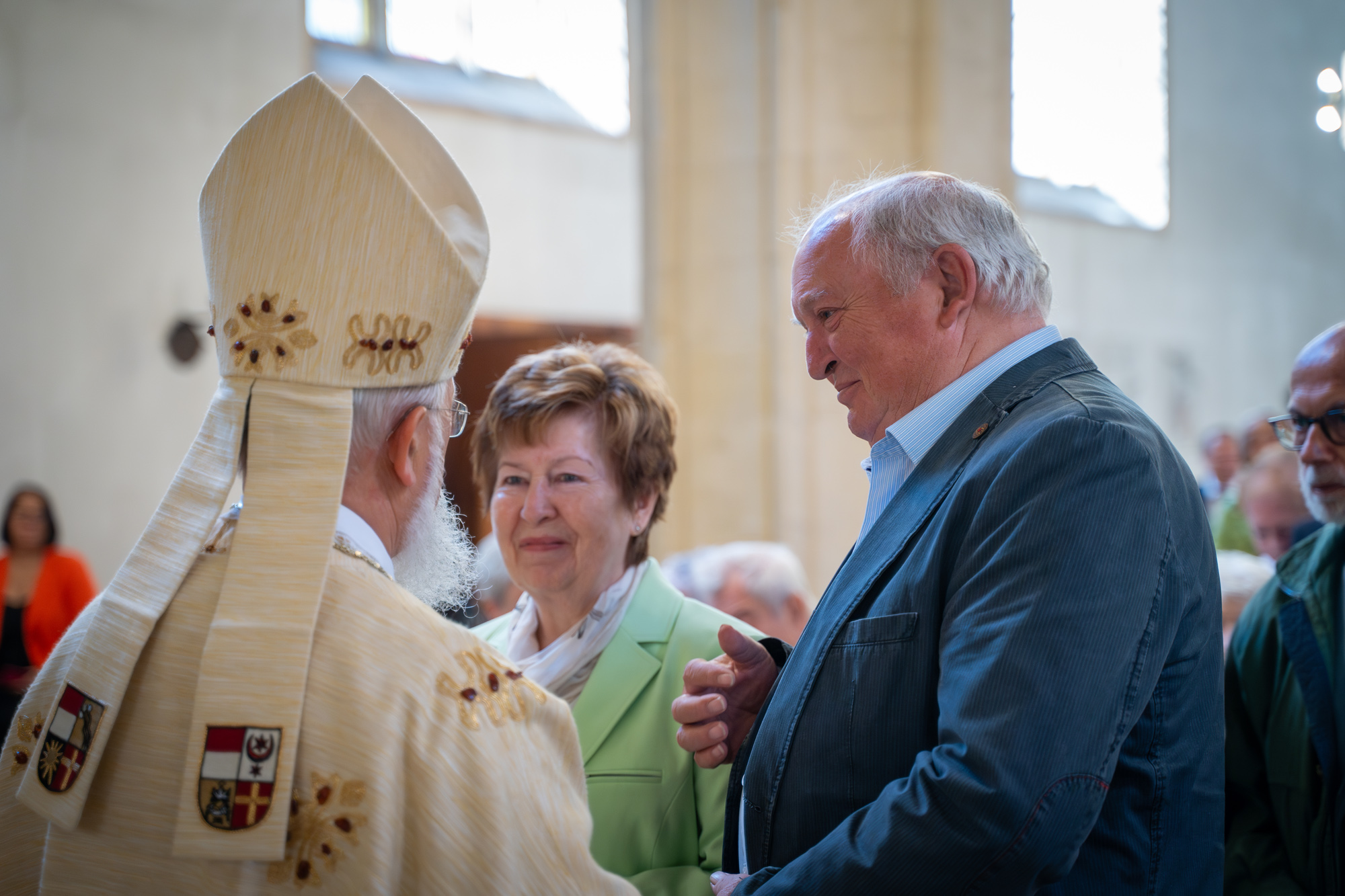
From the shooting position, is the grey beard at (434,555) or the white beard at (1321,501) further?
the white beard at (1321,501)

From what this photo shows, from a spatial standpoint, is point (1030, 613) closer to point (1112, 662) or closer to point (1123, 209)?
point (1112, 662)

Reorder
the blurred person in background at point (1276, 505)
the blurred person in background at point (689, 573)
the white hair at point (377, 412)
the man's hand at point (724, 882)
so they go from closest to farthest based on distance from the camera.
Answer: the white hair at point (377, 412) → the man's hand at point (724, 882) → the blurred person in background at point (689, 573) → the blurred person in background at point (1276, 505)

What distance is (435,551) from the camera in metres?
1.72

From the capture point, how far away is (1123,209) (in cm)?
1309

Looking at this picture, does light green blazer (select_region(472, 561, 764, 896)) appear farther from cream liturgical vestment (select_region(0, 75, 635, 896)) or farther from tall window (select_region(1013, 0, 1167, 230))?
tall window (select_region(1013, 0, 1167, 230))

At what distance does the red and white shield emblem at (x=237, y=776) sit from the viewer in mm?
1271

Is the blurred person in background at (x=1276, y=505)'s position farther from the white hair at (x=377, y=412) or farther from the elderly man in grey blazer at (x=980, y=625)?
the white hair at (x=377, y=412)

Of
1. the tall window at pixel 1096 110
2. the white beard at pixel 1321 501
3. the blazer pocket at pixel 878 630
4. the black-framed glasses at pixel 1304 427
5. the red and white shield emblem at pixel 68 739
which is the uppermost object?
the tall window at pixel 1096 110

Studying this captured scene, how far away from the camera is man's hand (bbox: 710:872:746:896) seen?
173 cm

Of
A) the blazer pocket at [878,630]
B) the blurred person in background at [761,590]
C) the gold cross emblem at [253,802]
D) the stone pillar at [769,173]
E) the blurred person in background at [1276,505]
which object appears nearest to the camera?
the gold cross emblem at [253,802]

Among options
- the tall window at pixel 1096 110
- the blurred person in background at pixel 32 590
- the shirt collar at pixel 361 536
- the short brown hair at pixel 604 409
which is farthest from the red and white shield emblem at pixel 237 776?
the tall window at pixel 1096 110

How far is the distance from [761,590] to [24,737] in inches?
106

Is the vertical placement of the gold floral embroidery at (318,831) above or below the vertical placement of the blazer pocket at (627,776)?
above

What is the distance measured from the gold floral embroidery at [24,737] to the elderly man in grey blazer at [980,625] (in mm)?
972
